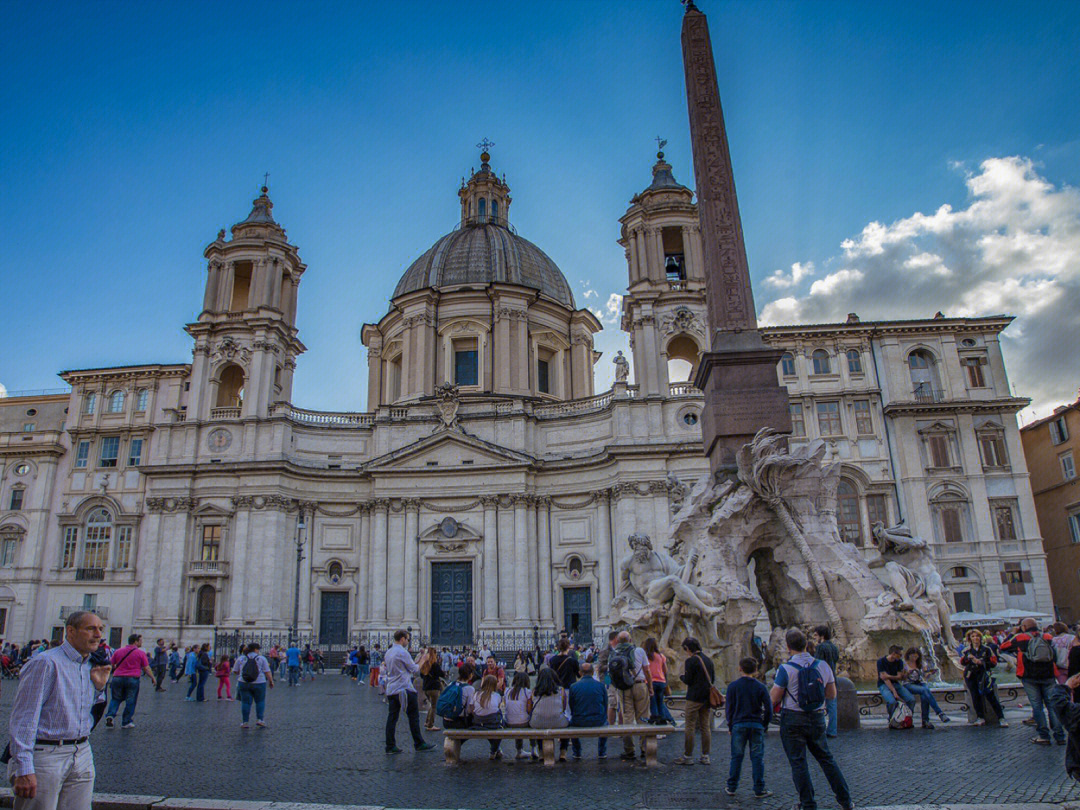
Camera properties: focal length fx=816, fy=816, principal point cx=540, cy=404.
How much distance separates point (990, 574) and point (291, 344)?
104 ft

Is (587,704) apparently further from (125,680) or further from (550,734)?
(125,680)

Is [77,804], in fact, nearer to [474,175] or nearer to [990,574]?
→ [990,574]

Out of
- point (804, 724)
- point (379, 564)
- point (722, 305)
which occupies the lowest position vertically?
point (804, 724)

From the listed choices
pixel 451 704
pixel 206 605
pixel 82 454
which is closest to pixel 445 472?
pixel 206 605

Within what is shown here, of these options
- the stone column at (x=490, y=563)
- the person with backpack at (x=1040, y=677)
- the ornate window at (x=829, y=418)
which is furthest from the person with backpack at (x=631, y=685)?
the ornate window at (x=829, y=418)

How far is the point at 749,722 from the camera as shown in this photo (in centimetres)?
661

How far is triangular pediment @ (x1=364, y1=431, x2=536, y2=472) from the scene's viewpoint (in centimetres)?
3516

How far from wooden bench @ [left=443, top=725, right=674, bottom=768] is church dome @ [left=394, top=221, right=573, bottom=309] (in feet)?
110

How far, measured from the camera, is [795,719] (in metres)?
5.79

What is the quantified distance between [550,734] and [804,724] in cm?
294

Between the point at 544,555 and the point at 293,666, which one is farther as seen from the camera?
the point at 544,555

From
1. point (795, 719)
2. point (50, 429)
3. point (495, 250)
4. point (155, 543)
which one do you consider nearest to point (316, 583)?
point (155, 543)

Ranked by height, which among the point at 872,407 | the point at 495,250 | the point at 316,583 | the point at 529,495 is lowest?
the point at 316,583

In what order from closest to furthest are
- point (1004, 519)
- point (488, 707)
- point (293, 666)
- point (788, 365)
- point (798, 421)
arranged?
point (488, 707) < point (293, 666) < point (1004, 519) < point (798, 421) < point (788, 365)
